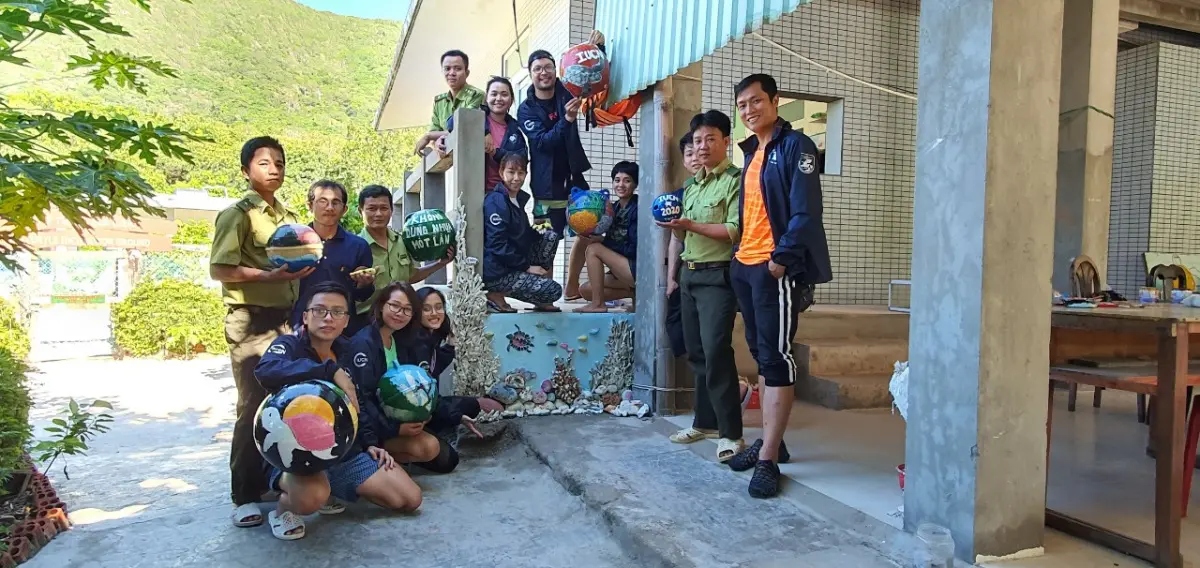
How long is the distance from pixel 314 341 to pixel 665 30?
279 cm

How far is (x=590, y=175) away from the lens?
23.3ft

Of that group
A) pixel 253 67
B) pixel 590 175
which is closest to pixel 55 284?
pixel 590 175

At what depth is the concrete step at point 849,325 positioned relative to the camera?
5742 millimetres

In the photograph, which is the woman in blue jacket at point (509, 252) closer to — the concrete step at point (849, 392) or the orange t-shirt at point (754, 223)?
the orange t-shirt at point (754, 223)

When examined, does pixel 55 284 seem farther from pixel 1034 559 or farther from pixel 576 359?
pixel 1034 559

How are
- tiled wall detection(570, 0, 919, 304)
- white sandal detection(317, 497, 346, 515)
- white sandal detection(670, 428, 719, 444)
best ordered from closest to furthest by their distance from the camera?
white sandal detection(317, 497, 346, 515) < white sandal detection(670, 428, 719, 444) < tiled wall detection(570, 0, 919, 304)

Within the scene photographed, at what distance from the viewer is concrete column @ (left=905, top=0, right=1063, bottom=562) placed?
227 cm

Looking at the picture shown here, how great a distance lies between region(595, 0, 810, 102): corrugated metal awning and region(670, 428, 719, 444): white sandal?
7.04ft

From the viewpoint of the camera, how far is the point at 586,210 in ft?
15.9

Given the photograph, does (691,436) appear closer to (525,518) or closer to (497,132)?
(525,518)

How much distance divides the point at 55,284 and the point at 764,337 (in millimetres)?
12649

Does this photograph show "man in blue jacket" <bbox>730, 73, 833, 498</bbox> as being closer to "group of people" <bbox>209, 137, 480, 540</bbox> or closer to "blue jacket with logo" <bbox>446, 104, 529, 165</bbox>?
"group of people" <bbox>209, 137, 480, 540</bbox>

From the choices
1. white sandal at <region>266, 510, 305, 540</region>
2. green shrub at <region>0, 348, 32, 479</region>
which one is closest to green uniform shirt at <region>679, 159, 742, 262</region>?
white sandal at <region>266, 510, 305, 540</region>

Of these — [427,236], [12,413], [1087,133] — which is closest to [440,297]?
[427,236]
